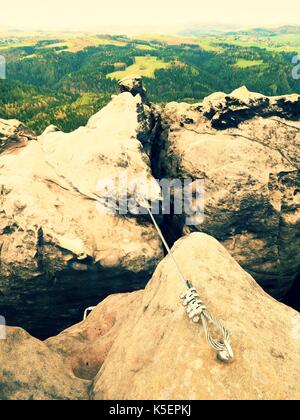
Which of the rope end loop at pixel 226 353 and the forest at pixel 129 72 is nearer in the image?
the rope end loop at pixel 226 353

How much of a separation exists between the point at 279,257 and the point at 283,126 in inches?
139

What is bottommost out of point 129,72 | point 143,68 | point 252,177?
point 129,72

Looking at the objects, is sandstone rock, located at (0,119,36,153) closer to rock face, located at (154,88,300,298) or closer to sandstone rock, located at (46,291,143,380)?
rock face, located at (154,88,300,298)

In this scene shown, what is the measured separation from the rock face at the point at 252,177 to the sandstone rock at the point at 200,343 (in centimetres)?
220

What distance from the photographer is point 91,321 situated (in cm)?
841

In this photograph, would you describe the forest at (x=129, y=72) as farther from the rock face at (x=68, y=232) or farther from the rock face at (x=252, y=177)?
the rock face at (x=68, y=232)

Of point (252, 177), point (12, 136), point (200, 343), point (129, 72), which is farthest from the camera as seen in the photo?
point (129, 72)

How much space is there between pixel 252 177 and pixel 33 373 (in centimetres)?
653

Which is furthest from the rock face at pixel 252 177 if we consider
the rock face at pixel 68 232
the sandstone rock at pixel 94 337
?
the sandstone rock at pixel 94 337

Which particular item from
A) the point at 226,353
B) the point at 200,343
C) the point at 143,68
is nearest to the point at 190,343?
the point at 200,343

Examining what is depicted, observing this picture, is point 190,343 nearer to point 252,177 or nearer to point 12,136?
point 252,177

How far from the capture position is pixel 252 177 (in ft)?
30.8

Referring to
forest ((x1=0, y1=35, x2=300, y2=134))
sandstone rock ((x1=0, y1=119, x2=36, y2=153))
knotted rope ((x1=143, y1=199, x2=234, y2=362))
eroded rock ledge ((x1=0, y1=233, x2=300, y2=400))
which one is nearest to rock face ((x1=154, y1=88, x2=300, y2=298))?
eroded rock ledge ((x1=0, y1=233, x2=300, y2=400))

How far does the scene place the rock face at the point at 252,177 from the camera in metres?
9.39
